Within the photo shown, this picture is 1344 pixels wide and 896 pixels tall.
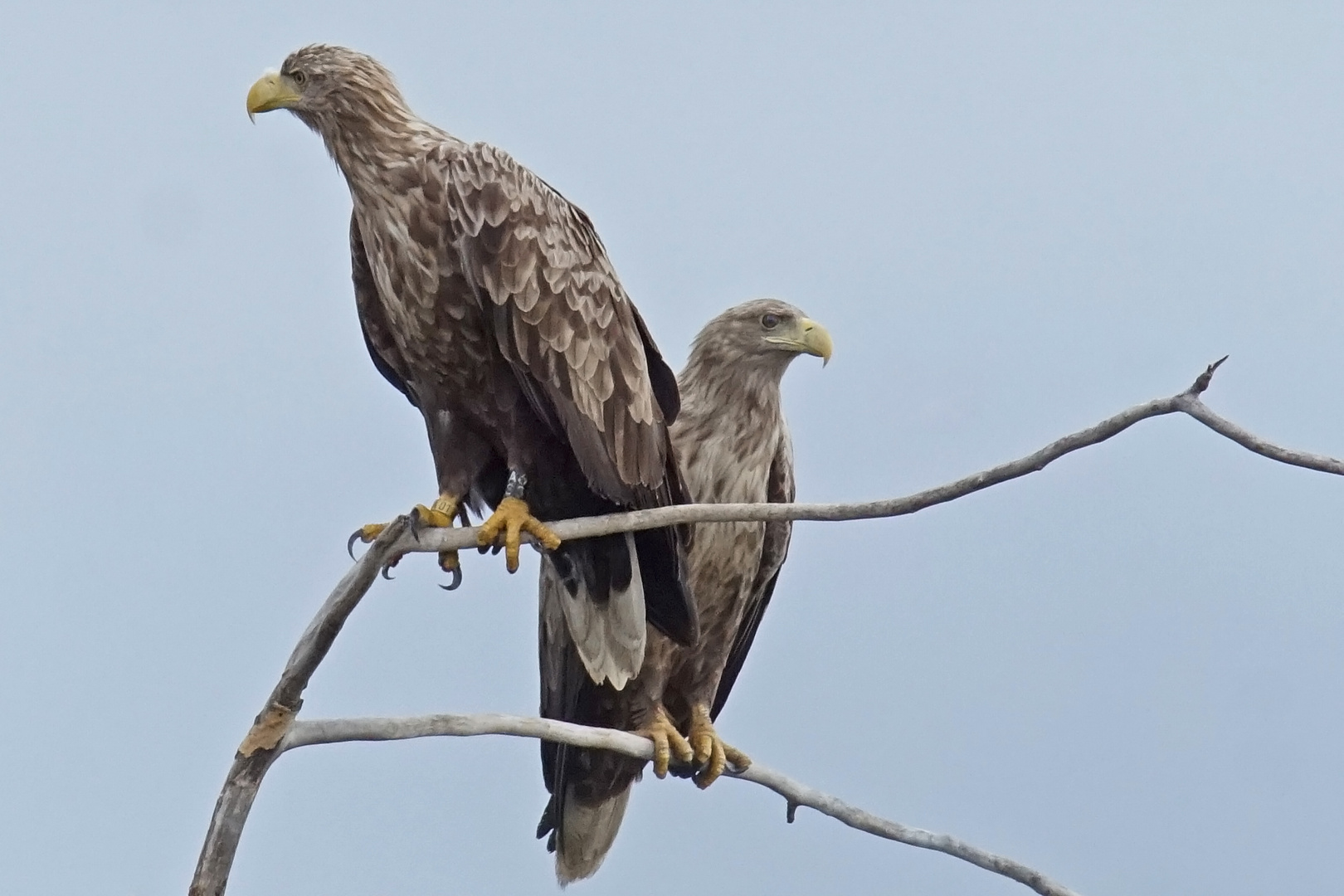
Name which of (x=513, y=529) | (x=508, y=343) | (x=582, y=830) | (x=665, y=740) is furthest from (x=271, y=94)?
(x=582, y=830)

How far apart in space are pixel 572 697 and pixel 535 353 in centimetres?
129

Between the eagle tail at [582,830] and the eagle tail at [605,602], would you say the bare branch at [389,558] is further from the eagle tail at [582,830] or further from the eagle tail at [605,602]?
the eagle tail at [582,830]

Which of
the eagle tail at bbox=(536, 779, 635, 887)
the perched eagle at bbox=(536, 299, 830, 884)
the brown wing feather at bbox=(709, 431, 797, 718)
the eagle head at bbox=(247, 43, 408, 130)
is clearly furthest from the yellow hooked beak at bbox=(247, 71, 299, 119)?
the eagle tail at bbox=(536, 779, 635, 887)

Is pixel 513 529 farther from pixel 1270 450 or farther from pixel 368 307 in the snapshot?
pixel 1270 450

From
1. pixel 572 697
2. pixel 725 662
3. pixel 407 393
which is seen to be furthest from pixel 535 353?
pixel 725 662

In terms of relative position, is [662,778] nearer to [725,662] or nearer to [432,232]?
[725,662]

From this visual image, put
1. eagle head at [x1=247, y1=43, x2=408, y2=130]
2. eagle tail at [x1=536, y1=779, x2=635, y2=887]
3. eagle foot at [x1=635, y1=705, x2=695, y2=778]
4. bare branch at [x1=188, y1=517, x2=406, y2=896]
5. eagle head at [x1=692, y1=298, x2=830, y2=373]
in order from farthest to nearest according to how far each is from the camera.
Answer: eagle tail at [x1=536, y1=779, x2=635, y2=887], eagle head at [x1=692, y1=298, x2=830, y2=373], eagle foot at [x1=635, y1=705, x2=695, y2=778], eagle head at [x1=247, y1=43, x2=408, y2=130], bare branch at [x1=188, y1=517, x2=406, y2=896]

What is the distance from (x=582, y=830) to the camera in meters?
4.87

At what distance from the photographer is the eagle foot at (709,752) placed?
466cm

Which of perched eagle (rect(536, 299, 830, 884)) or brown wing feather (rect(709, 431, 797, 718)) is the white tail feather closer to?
perched eagle (rect(536, 299, 830, 884))

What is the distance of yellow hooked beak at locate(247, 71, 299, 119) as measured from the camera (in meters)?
3.94

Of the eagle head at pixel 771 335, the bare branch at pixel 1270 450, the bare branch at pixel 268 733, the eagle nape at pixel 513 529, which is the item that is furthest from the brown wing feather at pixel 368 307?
the bare branch at pixel 1270 450

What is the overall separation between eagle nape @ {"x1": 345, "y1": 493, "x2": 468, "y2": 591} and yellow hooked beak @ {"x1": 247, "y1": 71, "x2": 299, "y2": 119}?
1029mm

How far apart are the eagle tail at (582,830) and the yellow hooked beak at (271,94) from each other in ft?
7.00
